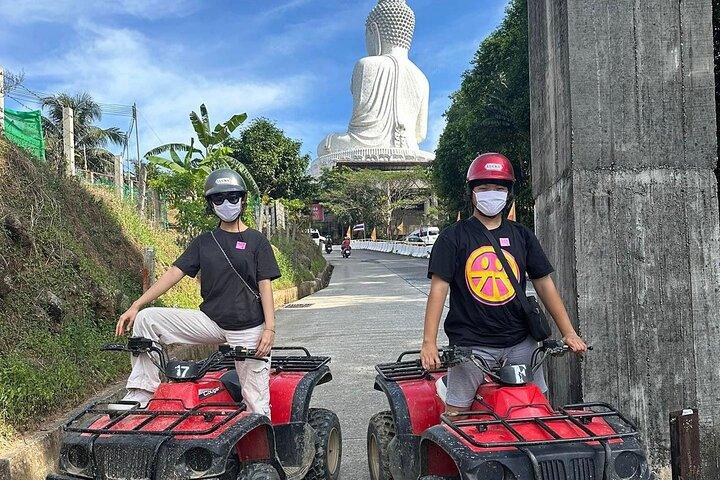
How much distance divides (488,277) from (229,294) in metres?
1.52

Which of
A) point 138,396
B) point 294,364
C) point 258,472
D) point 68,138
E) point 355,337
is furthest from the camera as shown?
point 355,337

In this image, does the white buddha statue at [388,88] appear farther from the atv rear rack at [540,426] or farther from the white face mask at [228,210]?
the atv rear rack at [540,426]

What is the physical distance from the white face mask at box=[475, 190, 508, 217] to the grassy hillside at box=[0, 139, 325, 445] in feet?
10.8

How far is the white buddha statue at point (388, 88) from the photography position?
59.2 m

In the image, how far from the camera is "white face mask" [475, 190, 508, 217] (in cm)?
333

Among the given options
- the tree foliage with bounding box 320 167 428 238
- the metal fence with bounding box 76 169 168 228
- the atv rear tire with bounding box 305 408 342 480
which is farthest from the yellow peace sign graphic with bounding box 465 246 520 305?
the tree foliage with bounding box 320 167 428 238

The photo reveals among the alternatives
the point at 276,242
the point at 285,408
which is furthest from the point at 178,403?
the point at 276,242

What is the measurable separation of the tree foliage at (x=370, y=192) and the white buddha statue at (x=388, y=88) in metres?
5.20

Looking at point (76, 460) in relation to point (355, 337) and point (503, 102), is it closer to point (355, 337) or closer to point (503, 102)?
point (355, 337)

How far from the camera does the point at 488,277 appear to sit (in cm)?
326

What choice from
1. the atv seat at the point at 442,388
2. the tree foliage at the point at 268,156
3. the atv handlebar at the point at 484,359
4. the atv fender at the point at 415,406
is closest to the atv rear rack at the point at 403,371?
the atv fender at the point at 415,406

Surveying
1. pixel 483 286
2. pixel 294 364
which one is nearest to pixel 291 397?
pixel 294 364

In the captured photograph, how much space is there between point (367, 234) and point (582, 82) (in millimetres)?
60549

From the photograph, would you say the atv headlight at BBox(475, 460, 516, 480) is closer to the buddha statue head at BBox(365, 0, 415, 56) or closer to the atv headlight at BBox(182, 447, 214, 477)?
the atv headlight at BBox(182, 447, 214, 477)
